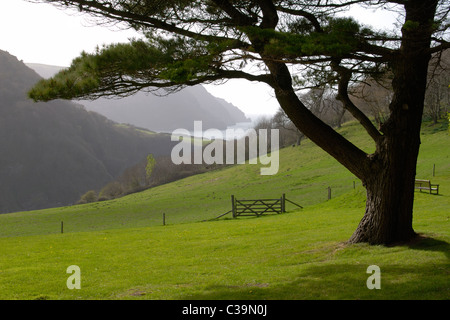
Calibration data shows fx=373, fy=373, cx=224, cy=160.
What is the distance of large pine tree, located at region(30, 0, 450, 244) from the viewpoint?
6.85 meters

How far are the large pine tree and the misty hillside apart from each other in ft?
424

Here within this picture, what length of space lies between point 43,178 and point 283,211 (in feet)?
429

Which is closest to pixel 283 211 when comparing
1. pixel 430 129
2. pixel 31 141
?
pixel 430 129

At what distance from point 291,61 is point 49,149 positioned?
15570 cm

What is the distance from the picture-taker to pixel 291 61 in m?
6.54

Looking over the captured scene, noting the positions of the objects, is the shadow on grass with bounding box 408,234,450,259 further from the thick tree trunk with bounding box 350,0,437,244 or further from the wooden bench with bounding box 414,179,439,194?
the wooden bench with bounding box 414,179,439,194

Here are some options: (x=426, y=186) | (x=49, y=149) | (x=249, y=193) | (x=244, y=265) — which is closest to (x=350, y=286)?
(x=244, y=265)

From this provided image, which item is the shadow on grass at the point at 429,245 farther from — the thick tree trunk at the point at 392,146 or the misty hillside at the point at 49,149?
Answer: the misty hillside at the point at 49,149

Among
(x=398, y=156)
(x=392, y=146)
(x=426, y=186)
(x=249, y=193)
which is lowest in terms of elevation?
(x=249, y=193)

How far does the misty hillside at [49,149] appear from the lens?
427ft

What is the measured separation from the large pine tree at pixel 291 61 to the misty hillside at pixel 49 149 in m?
129

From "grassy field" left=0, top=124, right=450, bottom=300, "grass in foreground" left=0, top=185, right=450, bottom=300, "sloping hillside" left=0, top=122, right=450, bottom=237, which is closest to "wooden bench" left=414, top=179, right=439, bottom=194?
"grassy field" left=0, top=124, right=450, bottom=300

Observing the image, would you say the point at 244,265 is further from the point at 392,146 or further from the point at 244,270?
the point at 392,146

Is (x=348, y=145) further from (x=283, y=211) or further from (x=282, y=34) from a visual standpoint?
(x=283, y=211)
